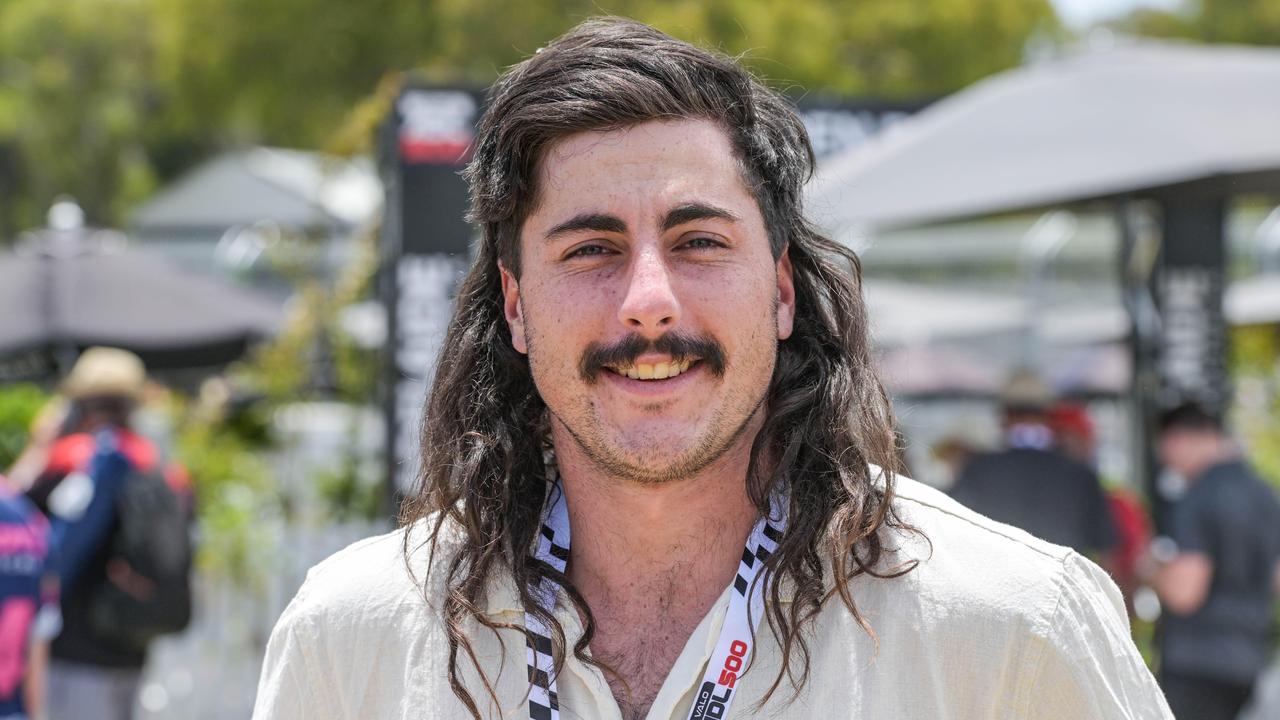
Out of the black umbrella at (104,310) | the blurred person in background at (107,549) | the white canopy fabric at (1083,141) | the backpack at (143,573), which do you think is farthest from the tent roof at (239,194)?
the white canopy fabric at (1083,141)

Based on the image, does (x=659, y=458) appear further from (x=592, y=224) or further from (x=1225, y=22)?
(x=1225, y=22)

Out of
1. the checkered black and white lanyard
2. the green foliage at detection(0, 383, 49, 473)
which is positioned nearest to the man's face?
the checkered black and white lanyard

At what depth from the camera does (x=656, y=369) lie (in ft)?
6.13

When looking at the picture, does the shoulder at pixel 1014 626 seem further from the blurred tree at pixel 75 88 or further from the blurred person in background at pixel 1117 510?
the blurred tree at pixel 75 88

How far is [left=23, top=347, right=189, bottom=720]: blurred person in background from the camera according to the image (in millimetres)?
5332

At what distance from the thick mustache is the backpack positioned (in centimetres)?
386

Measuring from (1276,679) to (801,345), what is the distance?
5.41m

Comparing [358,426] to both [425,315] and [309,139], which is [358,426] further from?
[309,139]

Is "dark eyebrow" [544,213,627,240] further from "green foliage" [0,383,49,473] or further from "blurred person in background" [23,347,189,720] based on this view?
"green foliage" [0,383,49,473]

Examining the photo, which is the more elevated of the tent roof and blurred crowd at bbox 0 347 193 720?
blurred crowd at bbox 0 347 193 720

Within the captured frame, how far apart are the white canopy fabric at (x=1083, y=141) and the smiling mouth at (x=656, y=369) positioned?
2865mm

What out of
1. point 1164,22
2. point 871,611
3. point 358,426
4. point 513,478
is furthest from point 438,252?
point 1164,22

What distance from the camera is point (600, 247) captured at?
1.94 metres

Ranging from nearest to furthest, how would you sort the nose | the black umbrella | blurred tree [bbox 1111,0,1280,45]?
the nose, the black umbrella, blurred tree [bbox 1111,0,1280,45]
